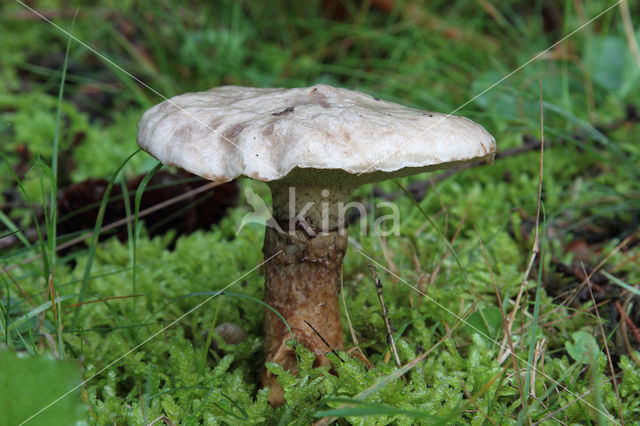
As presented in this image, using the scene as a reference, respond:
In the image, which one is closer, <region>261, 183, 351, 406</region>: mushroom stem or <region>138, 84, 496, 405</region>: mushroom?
<region>138, 84, 496, 405</region>: mushroom

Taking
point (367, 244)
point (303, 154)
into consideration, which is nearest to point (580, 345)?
point (367, 244)

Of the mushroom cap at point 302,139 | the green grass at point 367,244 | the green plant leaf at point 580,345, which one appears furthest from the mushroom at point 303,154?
the green plant leaf at point 580,345

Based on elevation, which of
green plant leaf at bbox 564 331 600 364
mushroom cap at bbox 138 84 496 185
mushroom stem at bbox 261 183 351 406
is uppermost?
mushroom cap at bbox 138 84 496 185

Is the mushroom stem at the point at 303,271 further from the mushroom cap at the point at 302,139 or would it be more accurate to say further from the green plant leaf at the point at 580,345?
the green plant leaf at the point at 580,345

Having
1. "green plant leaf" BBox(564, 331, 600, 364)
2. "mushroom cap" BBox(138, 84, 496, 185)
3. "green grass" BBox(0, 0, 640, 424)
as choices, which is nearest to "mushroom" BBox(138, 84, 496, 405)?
"mushroom cap" BBox(138, 84, 496, 185)

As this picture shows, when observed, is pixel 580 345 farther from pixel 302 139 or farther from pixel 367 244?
pixel 302 139

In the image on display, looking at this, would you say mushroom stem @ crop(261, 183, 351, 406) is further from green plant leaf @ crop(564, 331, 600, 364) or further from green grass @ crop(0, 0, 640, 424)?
green plant leaf @ crop(564, 331, 600, 364)

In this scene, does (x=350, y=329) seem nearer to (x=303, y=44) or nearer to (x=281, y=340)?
(x=281, y=340)

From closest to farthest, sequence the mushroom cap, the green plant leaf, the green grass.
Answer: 1. the mushroom cap
2. the green grass
3. the green plant leaf
